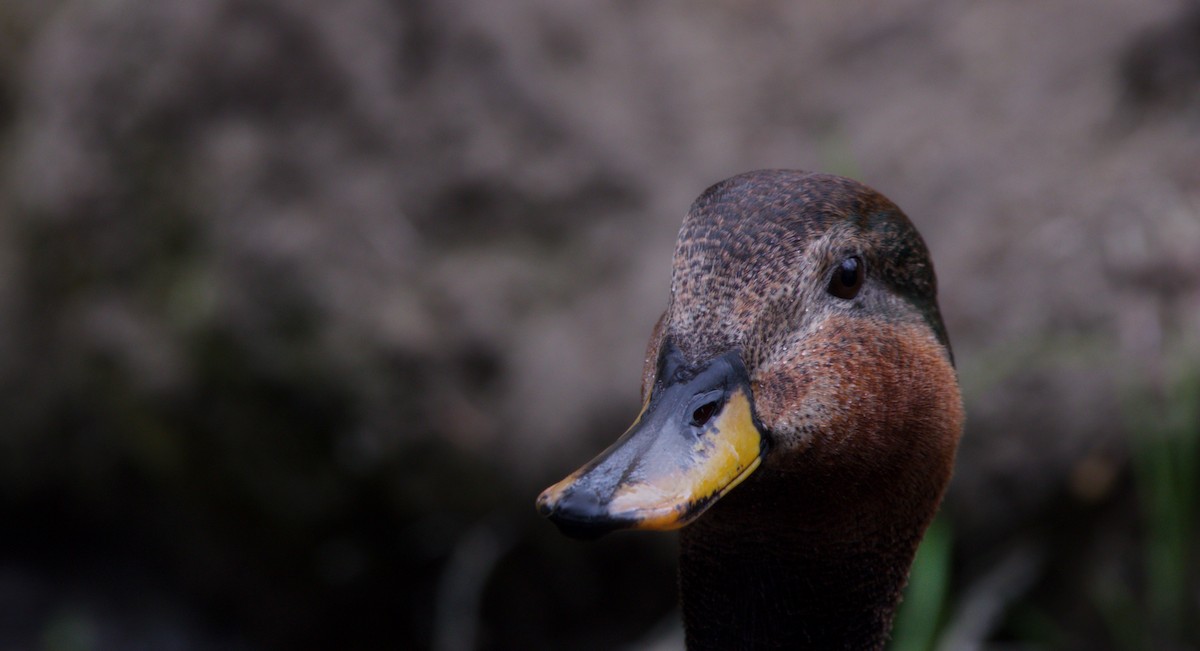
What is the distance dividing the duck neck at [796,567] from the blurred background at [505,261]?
129 centimetres

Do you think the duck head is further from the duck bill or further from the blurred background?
the blurred background

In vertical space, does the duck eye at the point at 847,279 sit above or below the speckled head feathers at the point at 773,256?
below

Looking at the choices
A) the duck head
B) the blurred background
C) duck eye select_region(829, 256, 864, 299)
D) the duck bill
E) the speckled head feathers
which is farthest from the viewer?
the blurred background

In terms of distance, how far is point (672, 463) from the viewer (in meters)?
1.31

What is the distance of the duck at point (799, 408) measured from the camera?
145cm

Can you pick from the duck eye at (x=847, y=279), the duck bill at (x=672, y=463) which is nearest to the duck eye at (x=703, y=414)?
the duck bill at (x=672, y=463)

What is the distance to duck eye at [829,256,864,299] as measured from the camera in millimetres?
1646

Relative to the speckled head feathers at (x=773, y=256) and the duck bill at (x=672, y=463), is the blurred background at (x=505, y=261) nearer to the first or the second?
the speckled head feathers at (x=773, y=256)

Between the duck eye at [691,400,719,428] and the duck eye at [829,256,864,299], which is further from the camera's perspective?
the duck eye at [829,256,864,299]

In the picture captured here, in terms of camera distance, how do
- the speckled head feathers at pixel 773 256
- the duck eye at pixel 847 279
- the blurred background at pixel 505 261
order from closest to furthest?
the speckled head feathers at pixel 773 256 → the duck eye at pixel 847 279 → the blurred background at pixel 505 261

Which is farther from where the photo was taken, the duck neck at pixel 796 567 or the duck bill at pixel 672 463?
the duck neck at pixel 796 567

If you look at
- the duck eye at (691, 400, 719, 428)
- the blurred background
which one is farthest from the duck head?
the blurred background

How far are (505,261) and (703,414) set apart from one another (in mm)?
2135

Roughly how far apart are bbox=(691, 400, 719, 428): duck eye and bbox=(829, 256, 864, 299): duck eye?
0.32m
